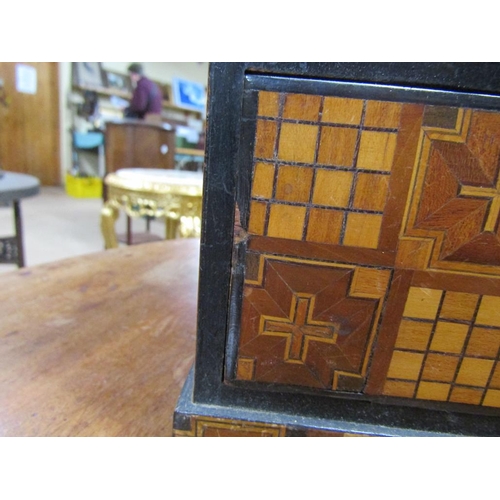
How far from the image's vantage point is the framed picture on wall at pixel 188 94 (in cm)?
395

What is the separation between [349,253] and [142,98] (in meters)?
2.52

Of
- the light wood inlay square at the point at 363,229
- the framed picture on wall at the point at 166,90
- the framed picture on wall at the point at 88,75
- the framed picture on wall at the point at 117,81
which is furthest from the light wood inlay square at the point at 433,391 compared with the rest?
the framed picture on wall at the point at 166,90

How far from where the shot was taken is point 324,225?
0.26m

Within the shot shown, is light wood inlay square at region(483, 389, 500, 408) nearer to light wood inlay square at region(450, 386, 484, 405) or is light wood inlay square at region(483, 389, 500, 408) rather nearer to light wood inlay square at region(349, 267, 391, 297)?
light wood inlay square at region(450, 386, 484, 405)

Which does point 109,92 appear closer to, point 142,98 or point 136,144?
point 142,98

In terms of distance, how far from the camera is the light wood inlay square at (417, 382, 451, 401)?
29cm

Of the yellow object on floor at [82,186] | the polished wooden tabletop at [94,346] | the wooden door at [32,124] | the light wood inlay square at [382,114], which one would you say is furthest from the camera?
the yellow object on floor at [82,186]

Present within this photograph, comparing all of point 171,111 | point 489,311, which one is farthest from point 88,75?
point 489,311

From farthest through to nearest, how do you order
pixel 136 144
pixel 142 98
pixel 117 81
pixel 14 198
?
pixel 117 81
pixel 142 98
pixel 136 144
pixel 14 198

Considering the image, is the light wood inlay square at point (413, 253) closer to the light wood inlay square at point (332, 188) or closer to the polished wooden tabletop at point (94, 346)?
the light wood inlay square at point (332, 188)

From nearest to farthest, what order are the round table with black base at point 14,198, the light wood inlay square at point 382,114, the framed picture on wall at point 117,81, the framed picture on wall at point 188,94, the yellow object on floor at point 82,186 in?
1. the light wood inlay square at point 382,114
2. the round table with black base at point 14,198
3. the yellow object on floor at point 82,186
4. the framed picture on wall at point 117,81
5. the framed picture on wall at point 188,94

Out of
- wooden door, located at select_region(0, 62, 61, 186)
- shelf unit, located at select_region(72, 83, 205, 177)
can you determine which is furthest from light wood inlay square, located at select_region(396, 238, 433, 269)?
wooden door, located at select_region(0, 62, 61, 186)

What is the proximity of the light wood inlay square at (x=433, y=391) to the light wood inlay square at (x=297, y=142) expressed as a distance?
7.8 inches

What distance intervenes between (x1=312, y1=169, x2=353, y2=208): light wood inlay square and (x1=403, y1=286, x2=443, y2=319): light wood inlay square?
0.08 m
